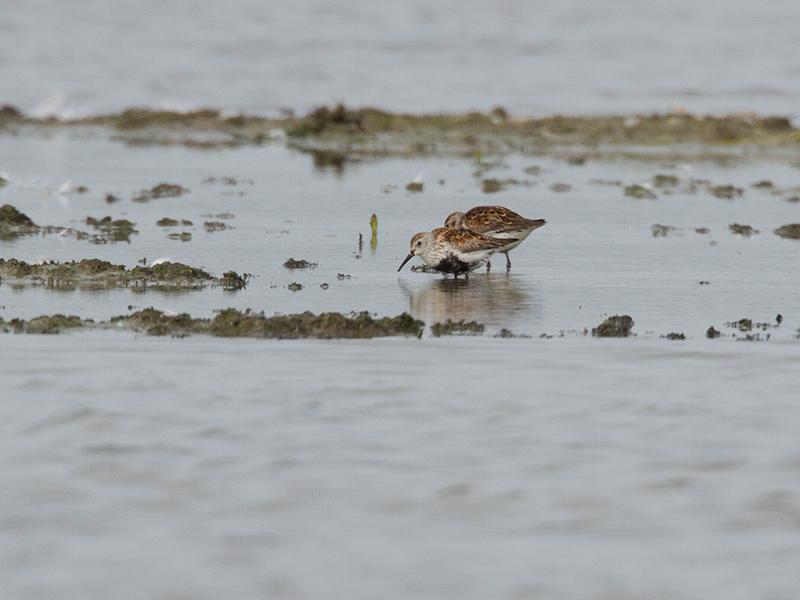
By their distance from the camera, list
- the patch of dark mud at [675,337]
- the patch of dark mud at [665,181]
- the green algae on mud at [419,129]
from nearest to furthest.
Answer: the patch of dark mud at [675,337] < the patch of dark mud at [665,181] < the green algae on mud at [419,129]

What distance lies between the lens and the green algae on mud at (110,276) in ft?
46.4

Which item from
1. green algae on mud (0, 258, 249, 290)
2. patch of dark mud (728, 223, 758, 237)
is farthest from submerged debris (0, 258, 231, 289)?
patch of dark mud (728, 223, 758, 237)

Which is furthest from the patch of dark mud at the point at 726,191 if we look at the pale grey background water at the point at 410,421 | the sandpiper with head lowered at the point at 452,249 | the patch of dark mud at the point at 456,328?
the patch of dark mud at the point at 456,328

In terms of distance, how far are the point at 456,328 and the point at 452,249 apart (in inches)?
130

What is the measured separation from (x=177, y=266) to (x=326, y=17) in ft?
113

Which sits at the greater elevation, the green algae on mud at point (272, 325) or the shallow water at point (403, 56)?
the shallow water at point (403, 56)

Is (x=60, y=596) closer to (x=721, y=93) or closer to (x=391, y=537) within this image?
(x=391, y=537)

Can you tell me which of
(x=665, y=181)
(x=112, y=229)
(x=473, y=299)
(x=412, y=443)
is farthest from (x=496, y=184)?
(x=412, y=443)

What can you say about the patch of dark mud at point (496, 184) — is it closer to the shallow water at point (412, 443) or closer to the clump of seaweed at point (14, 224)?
the shallow water at point (412, 443)

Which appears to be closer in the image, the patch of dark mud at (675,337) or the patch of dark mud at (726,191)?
the patch of dark mud at (675,337)

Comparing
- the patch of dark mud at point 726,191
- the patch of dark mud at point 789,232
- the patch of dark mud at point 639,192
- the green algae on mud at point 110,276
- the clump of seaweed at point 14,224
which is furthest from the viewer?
the patch of dark mud at point 726,191

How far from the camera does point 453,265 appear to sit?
15.8 metres

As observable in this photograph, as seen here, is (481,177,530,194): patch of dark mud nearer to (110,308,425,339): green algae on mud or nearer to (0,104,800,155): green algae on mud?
(0,104,800,155): green algae on mud

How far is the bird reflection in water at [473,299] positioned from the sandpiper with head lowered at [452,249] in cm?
16
